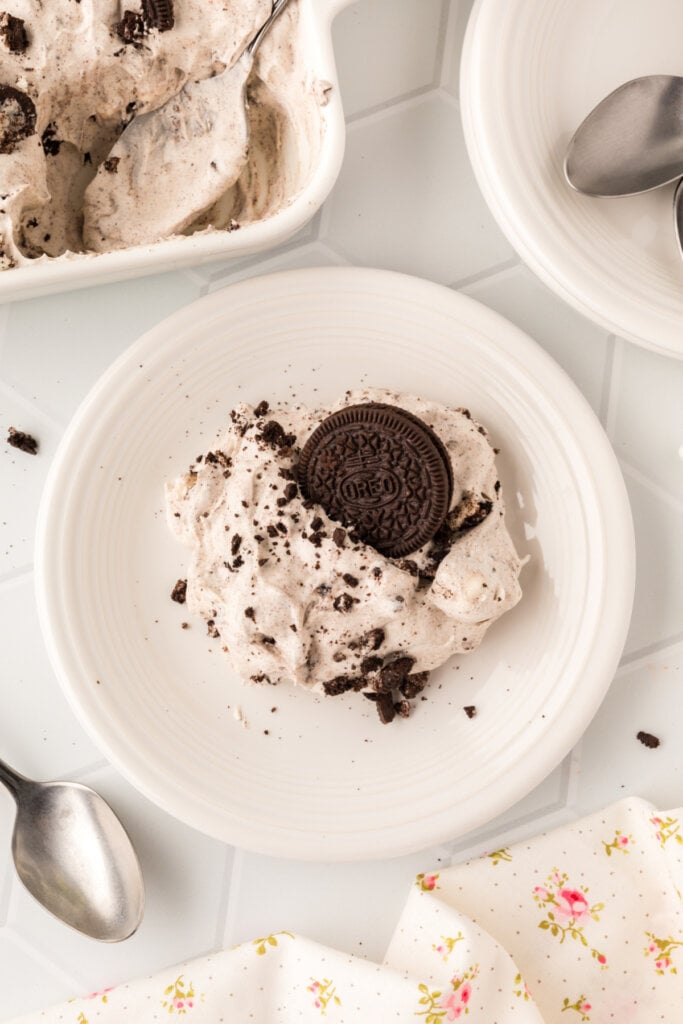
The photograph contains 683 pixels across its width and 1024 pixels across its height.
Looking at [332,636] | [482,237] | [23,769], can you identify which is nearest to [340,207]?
[482,237]

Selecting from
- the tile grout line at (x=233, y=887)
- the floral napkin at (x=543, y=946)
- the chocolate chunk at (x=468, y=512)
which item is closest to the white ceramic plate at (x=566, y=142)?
the chocolate chunk at (x=468, y=512)

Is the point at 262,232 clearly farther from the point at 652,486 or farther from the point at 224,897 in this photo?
the point at 224,897

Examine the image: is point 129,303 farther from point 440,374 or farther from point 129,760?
point 129,760

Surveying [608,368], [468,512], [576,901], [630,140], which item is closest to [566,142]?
[630,140]

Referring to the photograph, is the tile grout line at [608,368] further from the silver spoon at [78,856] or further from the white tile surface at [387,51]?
the silver spoon at [78,856]

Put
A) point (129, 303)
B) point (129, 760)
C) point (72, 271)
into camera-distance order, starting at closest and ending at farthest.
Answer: point (72, 271) → point (129, 760) → point (129, 303)

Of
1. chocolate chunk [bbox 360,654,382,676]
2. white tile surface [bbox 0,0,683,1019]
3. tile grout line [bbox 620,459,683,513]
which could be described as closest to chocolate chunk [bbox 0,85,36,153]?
white tile surface [bbox 0,0,683,1019]
